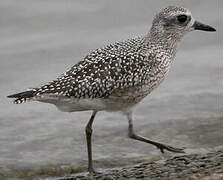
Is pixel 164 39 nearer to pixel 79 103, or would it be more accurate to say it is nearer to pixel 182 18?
pixel 182 18

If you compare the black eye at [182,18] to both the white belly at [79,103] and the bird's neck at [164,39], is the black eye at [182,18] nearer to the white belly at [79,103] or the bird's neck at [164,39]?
the bird's neck at [164,39]

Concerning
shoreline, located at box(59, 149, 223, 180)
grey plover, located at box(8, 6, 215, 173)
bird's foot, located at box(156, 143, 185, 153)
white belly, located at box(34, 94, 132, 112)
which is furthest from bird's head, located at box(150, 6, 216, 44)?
shoreline, located at box(59, 149, 223, 180)

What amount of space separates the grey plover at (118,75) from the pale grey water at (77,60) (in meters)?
1.36

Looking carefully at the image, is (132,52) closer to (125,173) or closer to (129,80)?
(129,80)

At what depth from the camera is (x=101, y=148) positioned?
996cm

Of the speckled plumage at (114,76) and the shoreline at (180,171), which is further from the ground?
the speckled plumage at (114,76)

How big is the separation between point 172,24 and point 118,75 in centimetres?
130

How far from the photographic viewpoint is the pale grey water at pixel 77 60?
995 cm

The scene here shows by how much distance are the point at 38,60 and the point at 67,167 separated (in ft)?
14.9

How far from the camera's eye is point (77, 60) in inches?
522

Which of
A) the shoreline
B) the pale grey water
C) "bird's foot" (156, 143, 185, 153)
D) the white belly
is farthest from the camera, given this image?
the pale grey water

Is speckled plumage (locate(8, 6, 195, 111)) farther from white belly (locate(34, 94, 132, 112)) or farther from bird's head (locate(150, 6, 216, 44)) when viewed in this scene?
bird's head (locate(150, 6, 216, 44))

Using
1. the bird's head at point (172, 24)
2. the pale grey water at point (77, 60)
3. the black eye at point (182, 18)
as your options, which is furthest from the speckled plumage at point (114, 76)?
the pale grey water at point (77, 60)

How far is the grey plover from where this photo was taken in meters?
8.09
